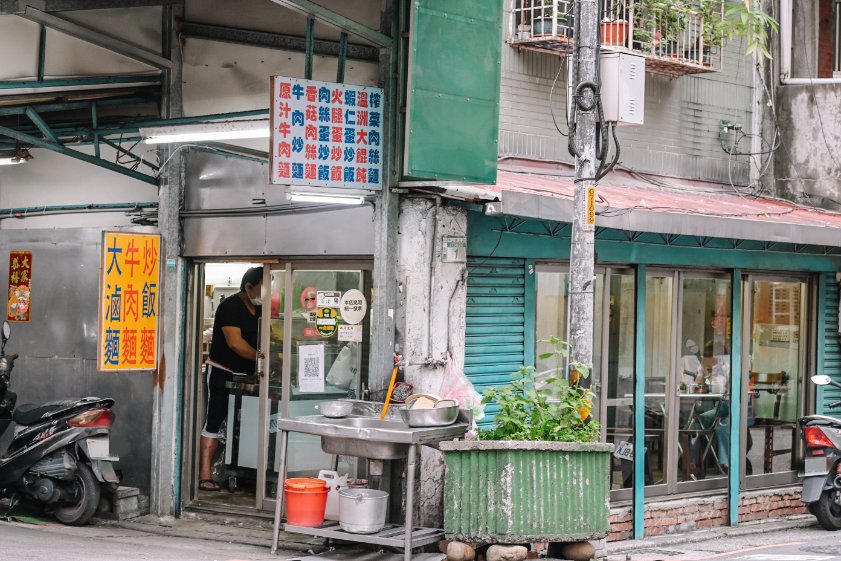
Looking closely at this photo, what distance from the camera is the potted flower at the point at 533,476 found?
9602 mm

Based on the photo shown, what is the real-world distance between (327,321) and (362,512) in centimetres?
230

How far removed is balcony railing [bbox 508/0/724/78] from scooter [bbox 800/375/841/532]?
3.97m

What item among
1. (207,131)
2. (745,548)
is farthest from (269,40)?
(745,548)

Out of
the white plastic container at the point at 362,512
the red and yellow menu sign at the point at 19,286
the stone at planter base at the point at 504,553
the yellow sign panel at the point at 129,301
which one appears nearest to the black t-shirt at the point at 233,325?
the yellow sign panel at the point at 129,301

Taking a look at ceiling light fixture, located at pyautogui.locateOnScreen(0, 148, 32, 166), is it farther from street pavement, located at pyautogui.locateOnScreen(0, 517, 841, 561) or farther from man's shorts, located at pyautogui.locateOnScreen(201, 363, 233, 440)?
street pavement, located at pyautogui.locateOnScreen(0, 517, 841, 561)

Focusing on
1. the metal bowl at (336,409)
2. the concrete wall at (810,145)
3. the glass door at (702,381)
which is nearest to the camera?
the metal bowl at (336,409)

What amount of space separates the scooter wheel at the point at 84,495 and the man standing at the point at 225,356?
47.8 inches

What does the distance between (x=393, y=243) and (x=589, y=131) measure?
1.95 metres

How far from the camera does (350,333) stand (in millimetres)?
11227

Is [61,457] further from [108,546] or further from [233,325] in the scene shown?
[233,325]

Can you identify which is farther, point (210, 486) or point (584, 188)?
point (210, 486)

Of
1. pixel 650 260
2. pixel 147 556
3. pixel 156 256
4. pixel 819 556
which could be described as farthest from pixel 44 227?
pixel 819 556

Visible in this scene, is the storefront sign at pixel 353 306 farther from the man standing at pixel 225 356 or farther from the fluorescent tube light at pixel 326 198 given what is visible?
the man standing at pixel 225 356

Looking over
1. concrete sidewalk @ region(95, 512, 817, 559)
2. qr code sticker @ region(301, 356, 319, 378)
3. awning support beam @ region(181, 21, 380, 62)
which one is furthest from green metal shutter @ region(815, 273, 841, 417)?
awning support beam @ region(181, 21, 380, 62)
